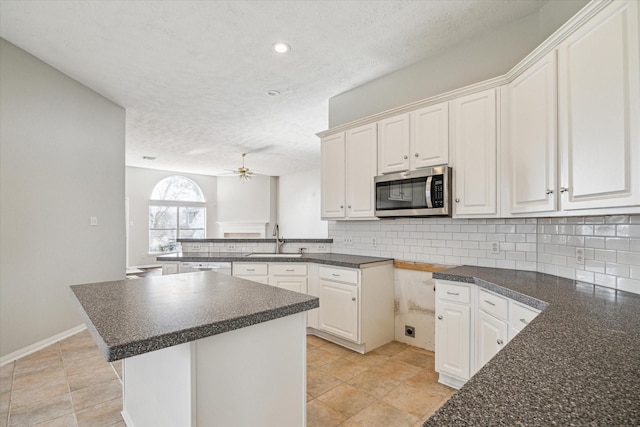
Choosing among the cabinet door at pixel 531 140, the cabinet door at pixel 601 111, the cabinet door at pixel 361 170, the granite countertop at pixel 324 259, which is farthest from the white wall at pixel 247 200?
the cabinet door at pixel 601 111

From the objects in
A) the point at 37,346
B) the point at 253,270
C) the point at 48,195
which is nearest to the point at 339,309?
the point at 253,270

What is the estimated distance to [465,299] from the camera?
7.43ft

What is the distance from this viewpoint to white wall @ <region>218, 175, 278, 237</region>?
1020cm

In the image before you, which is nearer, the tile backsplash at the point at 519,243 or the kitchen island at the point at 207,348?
the kitchen island at the point at 207,348

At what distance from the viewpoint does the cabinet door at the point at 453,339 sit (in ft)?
7.39

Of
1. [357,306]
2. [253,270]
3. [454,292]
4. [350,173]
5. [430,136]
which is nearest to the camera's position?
[454,292]

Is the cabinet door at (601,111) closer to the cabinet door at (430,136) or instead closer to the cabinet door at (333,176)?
the cabinet door at (430,136)

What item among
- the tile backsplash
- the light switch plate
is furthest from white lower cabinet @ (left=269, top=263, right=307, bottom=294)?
the light switch plate

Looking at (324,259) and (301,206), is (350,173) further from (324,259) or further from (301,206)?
(301,206)

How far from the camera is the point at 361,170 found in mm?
3373

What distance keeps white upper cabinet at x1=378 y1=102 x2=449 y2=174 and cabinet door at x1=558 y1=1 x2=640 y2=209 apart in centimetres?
99

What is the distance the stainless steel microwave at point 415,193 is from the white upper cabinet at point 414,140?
10 centimetres

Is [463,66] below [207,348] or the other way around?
the other way around

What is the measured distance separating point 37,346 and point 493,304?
13.5 ft
